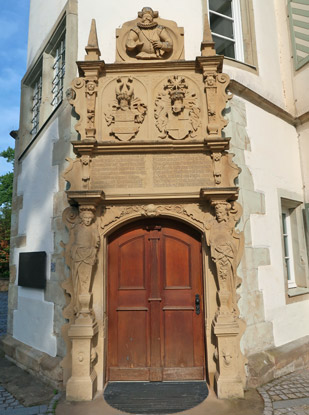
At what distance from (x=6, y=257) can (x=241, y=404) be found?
1848 cm

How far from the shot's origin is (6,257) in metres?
19.3

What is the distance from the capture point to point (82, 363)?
4.03m

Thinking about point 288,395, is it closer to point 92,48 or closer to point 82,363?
point 82,363

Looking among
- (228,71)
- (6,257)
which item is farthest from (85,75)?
(6,257)

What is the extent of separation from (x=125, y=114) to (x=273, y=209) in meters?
2.79

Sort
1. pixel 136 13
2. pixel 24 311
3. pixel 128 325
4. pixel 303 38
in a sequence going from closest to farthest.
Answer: pixel 128 325 < pixel 136 13 < pixel 24 311 < pixel 303 38

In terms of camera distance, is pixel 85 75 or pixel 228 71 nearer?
pixel 85 75

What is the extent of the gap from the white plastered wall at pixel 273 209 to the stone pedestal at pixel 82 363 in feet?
8.52

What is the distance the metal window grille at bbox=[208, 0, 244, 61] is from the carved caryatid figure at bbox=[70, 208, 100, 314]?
13.1 feet

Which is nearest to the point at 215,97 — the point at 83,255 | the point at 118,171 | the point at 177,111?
the point at 177,111

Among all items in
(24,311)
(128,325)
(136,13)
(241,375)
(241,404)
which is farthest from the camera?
(24,311)

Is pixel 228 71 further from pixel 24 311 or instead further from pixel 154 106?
pixel 24 311

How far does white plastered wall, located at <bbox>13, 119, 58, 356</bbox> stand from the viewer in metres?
4.94

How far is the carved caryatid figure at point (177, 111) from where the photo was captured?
15.0 feet
